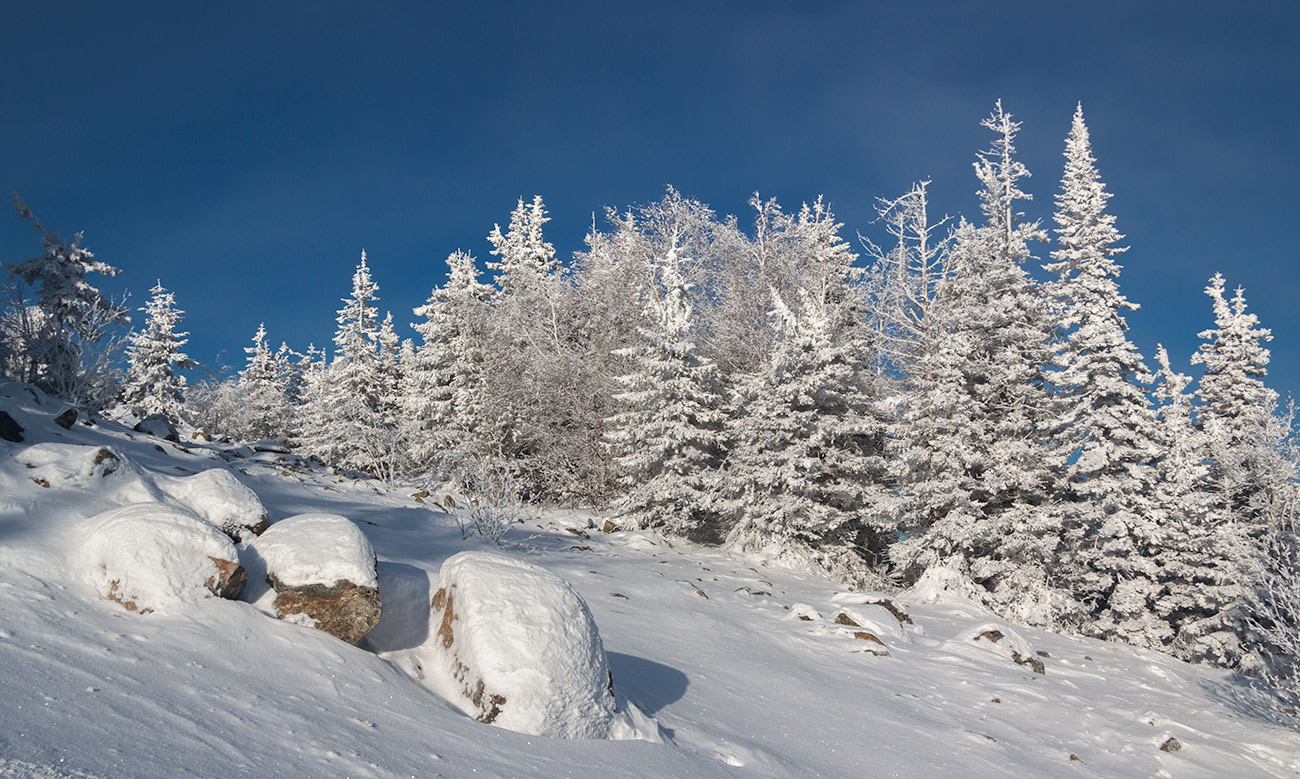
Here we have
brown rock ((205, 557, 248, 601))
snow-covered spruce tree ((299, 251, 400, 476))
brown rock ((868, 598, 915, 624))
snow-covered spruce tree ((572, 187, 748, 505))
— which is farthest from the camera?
snow-covered spruce tree ((299, 251, 400, 476))

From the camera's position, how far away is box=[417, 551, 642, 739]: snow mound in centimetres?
421

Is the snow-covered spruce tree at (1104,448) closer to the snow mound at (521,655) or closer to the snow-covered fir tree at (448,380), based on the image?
the snow mound at (521,655)

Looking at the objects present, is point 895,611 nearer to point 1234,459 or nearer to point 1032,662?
point 1032,662

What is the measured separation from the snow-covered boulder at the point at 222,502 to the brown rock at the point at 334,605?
1.09m

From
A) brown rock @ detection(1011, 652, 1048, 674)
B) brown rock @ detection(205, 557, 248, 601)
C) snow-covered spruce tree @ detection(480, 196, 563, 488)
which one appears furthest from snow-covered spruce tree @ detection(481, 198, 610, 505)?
brown rock @ detection(205, 557, 248, 601)

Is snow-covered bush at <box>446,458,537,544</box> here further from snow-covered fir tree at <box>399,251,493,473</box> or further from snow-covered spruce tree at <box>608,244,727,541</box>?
snow-covered fir tree at <box>399,251,493,473</box>

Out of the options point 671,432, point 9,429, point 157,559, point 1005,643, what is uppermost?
point 671,432

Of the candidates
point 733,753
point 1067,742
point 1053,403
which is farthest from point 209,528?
point 1053,403

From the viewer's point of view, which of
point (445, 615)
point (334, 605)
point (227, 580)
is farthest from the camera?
point (445, 615)

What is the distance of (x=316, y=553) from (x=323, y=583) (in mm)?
253

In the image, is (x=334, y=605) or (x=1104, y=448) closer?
(x=334, y=605)

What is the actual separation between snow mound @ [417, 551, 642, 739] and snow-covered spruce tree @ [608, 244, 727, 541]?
1260 cm

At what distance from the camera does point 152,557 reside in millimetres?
4020

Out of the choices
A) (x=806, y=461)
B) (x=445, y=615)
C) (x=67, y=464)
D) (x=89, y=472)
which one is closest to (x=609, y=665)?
(x=445, y=615)
